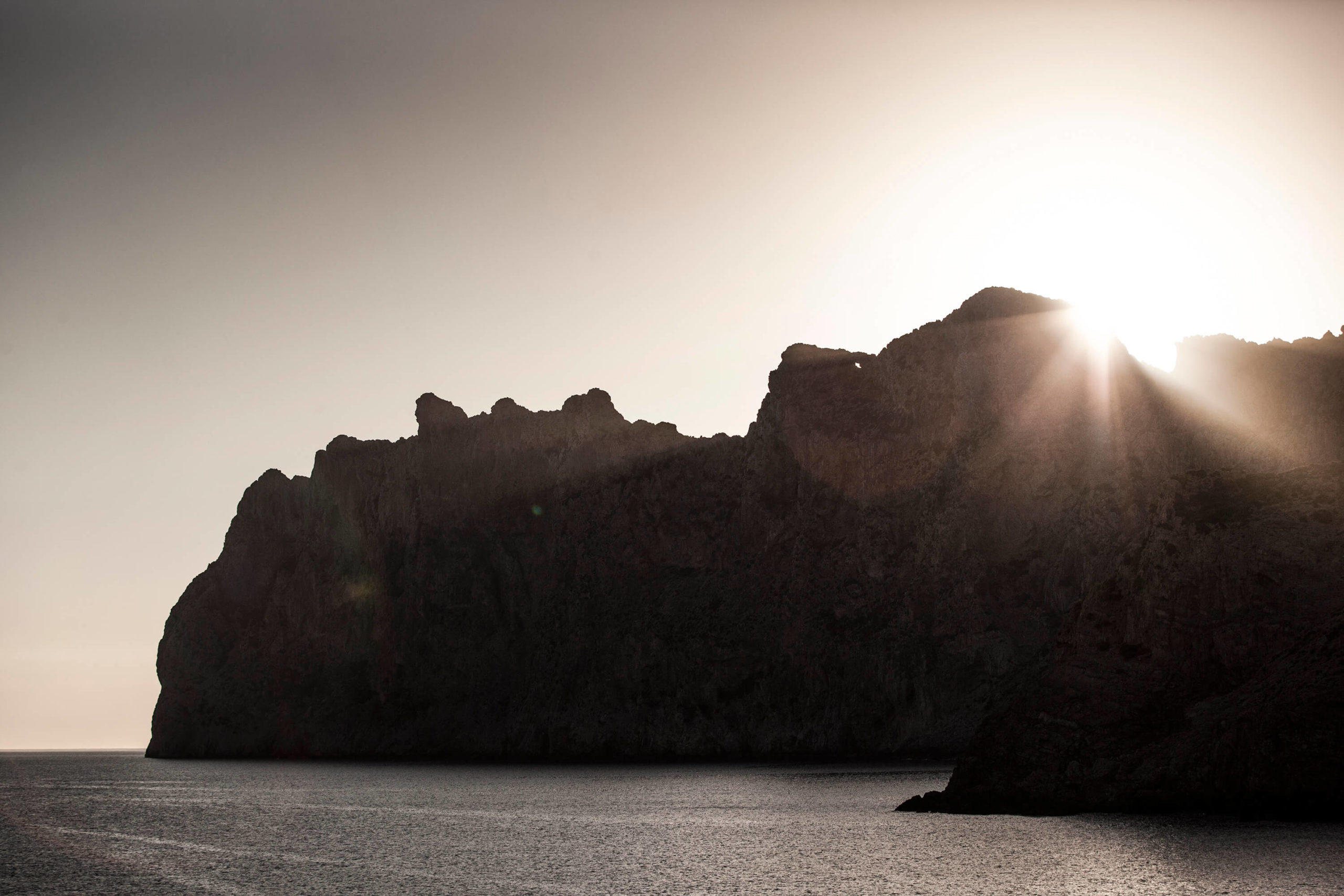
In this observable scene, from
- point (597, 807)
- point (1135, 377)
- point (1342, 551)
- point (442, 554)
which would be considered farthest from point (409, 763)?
point (1342, 551)

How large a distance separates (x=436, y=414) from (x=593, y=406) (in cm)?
2597

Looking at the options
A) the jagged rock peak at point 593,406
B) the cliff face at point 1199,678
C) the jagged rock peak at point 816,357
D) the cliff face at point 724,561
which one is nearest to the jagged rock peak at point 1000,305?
the cliff face at point 724,561

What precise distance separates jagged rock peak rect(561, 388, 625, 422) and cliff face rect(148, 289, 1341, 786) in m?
0.44

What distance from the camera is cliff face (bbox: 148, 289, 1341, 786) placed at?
417 feet

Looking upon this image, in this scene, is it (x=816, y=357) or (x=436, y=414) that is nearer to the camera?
(x=816, y=357)

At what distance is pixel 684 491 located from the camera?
162250 mm

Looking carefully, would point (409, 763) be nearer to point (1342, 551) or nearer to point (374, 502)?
point (374, 502)

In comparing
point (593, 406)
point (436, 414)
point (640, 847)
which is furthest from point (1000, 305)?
point (640, 847)

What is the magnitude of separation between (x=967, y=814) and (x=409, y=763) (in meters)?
112

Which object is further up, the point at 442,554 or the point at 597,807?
the point at 442,554

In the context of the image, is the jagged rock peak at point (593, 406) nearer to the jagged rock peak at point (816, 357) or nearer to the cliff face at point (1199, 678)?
the jagged rock peak at point (816, 357)

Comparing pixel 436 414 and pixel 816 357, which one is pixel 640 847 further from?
pixel 436 414

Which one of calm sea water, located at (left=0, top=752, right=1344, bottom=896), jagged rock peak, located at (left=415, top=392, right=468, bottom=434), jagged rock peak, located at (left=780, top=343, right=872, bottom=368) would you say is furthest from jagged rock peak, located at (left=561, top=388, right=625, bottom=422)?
calm sea water, located at (left=0, top=752, right=1344, bottom=896)

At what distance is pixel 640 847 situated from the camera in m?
52.4
